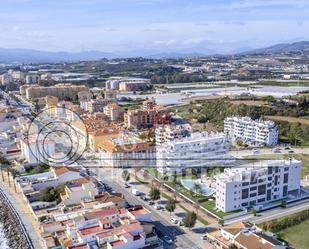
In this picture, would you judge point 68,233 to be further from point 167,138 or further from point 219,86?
point 219,86

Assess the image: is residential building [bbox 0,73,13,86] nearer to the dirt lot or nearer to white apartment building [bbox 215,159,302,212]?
the dirt lot

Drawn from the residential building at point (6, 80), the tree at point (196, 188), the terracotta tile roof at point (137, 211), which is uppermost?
the residential building at point (6, 80)

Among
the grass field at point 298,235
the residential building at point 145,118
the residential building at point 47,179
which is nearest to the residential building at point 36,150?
the residential building at point 47,179

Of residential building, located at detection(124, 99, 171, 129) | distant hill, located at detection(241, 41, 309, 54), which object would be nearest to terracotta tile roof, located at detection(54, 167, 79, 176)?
residential building, located at detection(124, 99, 171, 129)

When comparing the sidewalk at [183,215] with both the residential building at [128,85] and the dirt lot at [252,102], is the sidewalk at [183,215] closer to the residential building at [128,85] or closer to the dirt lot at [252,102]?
the dirt lot at [252,102]

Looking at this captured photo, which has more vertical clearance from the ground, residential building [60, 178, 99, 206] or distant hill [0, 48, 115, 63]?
distant hill [0, 48, 115, 63]

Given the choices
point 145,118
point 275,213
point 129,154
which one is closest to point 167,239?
point 275,213

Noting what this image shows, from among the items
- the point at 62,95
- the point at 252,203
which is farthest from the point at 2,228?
the point at 62,95
